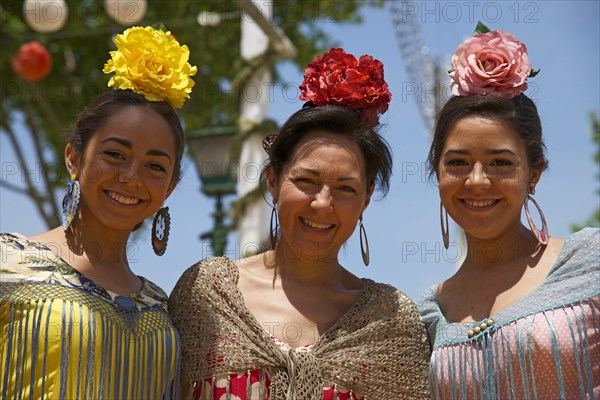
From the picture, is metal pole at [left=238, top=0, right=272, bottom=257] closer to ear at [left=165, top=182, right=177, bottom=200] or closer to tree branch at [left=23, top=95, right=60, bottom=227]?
ear at [left=165, top=182, right=177, bottom=200]

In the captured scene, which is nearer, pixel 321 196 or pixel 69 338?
pixel 69 338

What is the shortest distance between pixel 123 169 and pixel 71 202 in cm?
26

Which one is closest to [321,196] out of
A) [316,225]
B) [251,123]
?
[316,225]

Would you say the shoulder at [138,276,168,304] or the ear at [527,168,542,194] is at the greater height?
the ear at [527,168,542,194]

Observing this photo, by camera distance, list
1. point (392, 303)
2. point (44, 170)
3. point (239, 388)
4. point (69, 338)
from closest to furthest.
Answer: point (69, 338) < point (239, 388) < point (392, 303) < point (44, 170)

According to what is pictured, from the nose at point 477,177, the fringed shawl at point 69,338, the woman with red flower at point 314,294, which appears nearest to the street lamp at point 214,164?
the woman with red flower at point 314,294

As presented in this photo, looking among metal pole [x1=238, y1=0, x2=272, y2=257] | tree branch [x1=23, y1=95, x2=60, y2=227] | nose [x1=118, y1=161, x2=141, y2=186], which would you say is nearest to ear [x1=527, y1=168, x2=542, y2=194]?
nose [x1=118, y1=161, x2=141, y2=186]

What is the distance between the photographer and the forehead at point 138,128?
11.4 ft

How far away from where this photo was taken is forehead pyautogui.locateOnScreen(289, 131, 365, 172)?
357 centimetres

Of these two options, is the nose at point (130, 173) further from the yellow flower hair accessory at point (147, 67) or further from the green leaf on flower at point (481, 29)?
the green leaf on flower at point (481, 29)

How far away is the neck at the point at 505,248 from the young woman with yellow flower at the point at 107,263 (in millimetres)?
1334

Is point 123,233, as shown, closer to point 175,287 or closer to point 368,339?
point 175,287

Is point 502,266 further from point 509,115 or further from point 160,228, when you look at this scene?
point 160,228

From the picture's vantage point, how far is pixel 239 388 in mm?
3320
